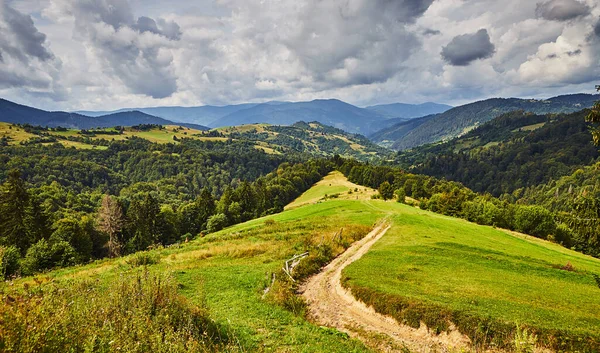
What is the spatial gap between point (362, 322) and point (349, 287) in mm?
4059

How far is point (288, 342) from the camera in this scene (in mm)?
14141

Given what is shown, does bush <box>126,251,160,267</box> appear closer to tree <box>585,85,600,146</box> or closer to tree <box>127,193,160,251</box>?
tree <box>585,85,600,146</box>

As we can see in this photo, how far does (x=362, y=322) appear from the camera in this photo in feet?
62.6

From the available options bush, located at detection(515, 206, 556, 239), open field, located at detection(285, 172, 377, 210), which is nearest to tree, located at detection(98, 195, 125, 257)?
open field, located at detection(285, 172, 377, 210)

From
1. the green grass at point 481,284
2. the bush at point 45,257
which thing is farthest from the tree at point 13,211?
the green grass at point 481,284

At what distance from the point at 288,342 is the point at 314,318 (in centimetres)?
599

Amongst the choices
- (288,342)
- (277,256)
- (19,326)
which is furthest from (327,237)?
(19,326)

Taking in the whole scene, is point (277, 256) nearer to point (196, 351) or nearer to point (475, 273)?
point (475, 273)

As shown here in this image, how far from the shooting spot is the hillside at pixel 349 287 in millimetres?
9922

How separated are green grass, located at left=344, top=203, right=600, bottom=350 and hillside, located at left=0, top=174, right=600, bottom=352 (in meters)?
0.10

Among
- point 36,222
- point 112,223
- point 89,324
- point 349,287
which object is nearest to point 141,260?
point 349,287

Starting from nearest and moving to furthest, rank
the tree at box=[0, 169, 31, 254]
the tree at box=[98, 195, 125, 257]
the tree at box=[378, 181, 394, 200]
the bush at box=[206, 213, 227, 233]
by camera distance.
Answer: the tree at box=[0, 169, 31, 254] → the tree at box=[98, 195, 125, 257] → the bush at box=[206, 213, 227, 233] → the tree at box=[378, 181, 394, 200]

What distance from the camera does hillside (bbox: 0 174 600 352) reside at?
9.92 meters

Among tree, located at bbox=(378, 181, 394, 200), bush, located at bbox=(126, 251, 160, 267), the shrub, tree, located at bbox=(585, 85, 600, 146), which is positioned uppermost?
tree, located at bbox=(585, 85, 600, 146)
